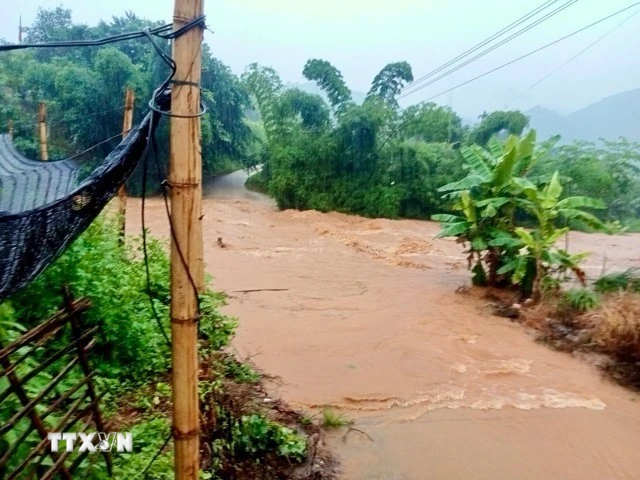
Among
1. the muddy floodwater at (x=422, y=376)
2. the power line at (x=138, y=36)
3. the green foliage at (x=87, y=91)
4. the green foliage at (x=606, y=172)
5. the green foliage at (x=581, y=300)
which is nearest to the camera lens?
the power line at (x=138, y=36)

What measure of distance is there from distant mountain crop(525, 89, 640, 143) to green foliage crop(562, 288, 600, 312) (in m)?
51.4

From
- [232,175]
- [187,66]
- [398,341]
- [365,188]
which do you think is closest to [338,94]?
[365,188]

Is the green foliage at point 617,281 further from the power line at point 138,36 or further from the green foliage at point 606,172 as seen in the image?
the green foliage at point 606,172

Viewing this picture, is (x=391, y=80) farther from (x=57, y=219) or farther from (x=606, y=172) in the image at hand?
(x=57, y=219)

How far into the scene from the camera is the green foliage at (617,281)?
6918mm

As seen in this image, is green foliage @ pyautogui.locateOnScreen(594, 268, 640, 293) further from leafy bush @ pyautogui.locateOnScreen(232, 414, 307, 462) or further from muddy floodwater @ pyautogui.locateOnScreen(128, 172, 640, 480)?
leafy bush @ pyautogui.locateOnScreen(232, 414, 307, 462)

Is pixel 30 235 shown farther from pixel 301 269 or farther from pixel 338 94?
pixel 338 94

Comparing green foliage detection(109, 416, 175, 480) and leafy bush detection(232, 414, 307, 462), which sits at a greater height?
green foliage detection(109, 416, 175, 480)

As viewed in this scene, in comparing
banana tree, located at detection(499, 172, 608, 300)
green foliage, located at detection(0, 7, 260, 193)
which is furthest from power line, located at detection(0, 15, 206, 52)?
green foliage, located at detection(0, 7, 260, 193)

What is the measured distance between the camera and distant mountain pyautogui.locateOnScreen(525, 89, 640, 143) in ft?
178

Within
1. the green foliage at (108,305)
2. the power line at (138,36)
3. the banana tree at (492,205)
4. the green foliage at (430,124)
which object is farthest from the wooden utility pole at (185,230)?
the green foliage at (430,124)

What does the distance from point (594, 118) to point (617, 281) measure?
6275cm

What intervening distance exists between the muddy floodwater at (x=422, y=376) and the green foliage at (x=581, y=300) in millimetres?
700

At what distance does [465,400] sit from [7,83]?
60.9ft
